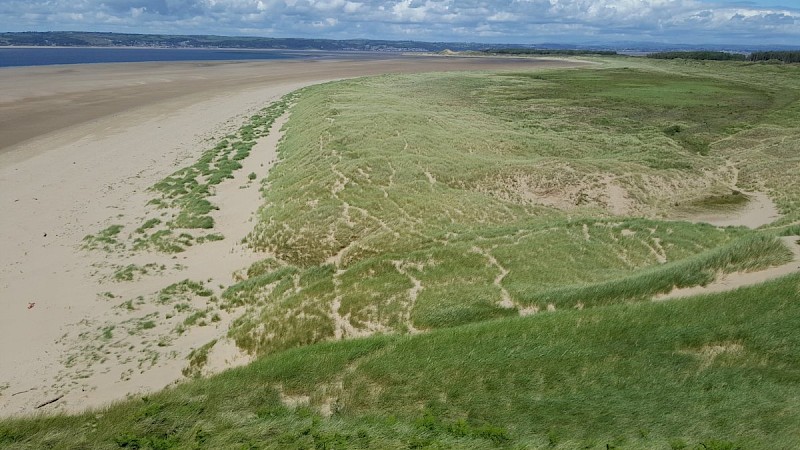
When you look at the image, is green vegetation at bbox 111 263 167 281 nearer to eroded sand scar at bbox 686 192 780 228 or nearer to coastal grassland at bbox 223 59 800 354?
coastal grassland at bbox 223 59 800 354

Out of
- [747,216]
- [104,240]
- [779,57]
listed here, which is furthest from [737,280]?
[779,57]

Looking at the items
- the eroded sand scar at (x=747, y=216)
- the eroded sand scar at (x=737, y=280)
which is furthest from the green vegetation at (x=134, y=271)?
the eroded sand scar at (x=747, y=216)

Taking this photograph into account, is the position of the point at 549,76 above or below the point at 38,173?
above

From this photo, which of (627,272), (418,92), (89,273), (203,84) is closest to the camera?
(627,272)

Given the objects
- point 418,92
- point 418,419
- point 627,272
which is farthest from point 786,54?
point 418,419

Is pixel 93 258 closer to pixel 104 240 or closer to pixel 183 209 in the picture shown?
pixel 104 240

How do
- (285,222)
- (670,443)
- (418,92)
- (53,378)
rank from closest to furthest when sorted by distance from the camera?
(670,443) → (53,378) → (285,222) → (418,92)

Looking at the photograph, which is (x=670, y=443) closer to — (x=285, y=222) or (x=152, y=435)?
(x=152, y=435)

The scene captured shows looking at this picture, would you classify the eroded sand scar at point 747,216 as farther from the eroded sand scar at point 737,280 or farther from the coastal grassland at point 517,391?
the coastal grassland at point 517,391
